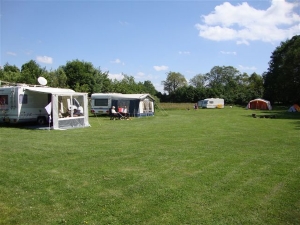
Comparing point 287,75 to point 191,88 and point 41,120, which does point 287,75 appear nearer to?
point 191,88

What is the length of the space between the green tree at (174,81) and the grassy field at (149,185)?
74.1 metres

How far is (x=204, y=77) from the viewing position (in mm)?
84875

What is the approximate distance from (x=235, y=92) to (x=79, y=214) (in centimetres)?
5834

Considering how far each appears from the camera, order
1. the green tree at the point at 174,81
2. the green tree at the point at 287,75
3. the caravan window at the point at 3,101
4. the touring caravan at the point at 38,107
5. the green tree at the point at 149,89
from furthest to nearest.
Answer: the green tree at the point at 174,81
the green tree at the point at 149,89
the green tree at the point at 287,75
the caravan window at the point at 3,101
the touring caravan at the point at 38,107

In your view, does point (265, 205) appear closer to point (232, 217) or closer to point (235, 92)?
point (232, 217)

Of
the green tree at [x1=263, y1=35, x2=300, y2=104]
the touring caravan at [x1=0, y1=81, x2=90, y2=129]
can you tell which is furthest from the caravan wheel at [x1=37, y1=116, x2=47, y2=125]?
the green tree at [x1=263, y1=35, x2=300, y2=104]

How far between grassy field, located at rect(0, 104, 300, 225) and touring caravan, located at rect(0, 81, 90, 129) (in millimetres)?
5095

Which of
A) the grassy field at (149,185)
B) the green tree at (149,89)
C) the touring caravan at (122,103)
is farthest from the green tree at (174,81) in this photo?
the grassy field at (149,185)

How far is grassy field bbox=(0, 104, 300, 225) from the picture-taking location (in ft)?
11.8

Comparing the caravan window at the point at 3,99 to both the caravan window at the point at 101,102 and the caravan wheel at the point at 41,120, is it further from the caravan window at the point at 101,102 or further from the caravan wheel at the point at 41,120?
the caravan window at the point at 101,102

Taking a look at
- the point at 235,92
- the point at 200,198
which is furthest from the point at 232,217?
the point at 235,92

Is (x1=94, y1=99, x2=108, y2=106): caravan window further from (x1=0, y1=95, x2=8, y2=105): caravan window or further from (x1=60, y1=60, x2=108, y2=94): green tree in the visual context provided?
(x1=60, y1=60, x2=108, y2=94): green tree

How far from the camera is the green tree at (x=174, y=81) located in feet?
266

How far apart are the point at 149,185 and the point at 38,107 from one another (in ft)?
37.5
